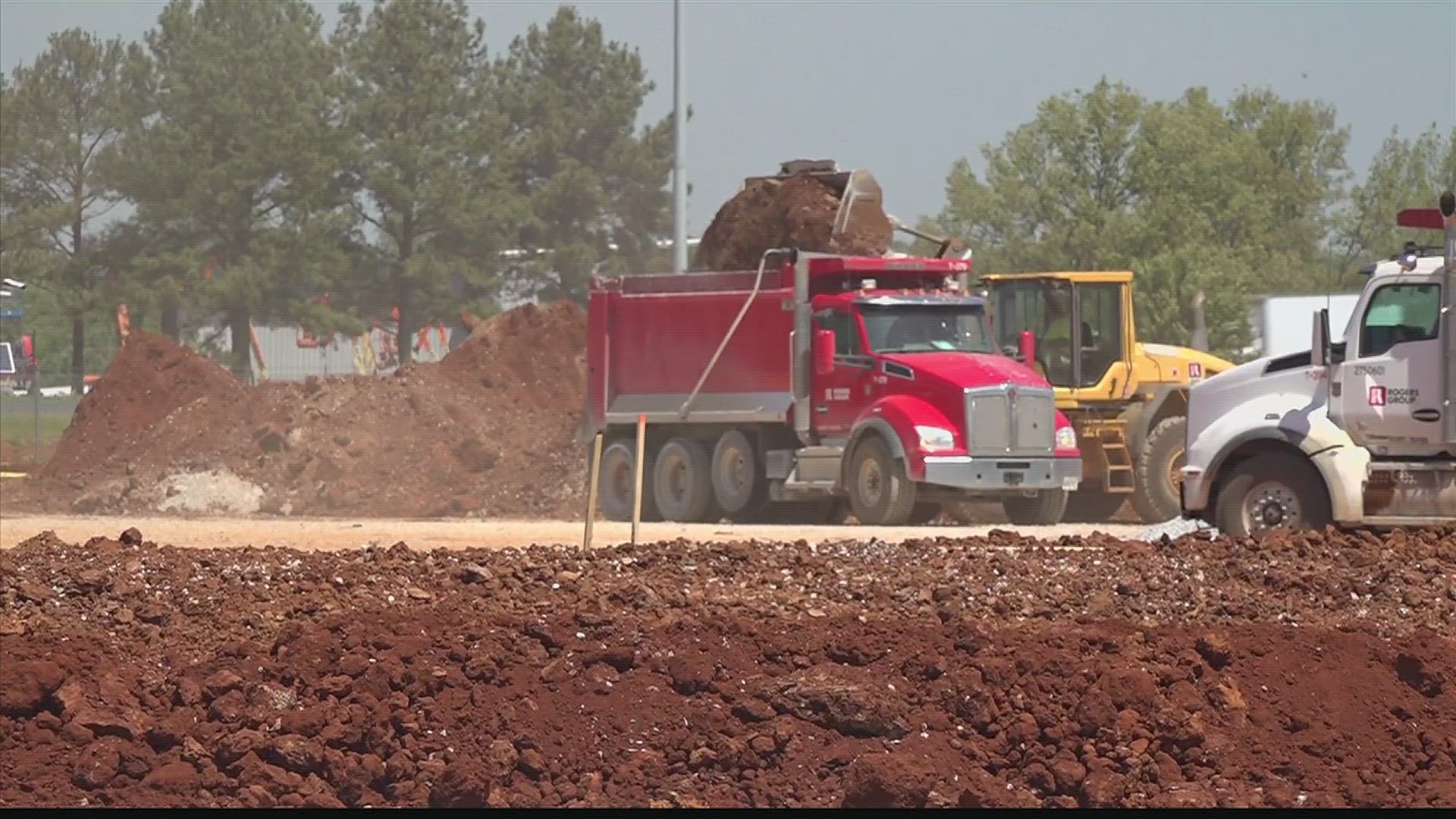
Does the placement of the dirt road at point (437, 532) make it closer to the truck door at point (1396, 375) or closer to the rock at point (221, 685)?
the truck door at point (1396, 375)

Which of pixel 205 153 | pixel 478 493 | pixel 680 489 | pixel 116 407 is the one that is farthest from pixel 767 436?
pixel 205 153

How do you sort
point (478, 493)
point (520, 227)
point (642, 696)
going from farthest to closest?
point (520, 227)
point (478, 493)
point (642, 696)

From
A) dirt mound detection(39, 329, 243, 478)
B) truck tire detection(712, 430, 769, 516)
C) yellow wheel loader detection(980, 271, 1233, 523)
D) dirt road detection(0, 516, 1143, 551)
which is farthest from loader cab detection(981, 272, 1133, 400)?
dirt mound detection(39, 329, 243, 478)

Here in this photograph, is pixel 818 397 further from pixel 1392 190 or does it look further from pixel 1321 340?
pixel 1392 190

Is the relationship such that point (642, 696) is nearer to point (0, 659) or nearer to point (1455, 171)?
point (0, 659)

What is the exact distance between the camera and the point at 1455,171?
52.8m

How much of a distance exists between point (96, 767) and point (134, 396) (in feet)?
92.0

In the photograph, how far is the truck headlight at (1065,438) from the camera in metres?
24.4

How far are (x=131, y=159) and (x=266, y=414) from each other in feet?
71.7

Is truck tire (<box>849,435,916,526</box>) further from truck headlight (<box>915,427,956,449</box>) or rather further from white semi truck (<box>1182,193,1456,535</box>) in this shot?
white semi truck (<box>1182,193,1456,535</box>)

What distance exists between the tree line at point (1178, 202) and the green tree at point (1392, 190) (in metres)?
0.04

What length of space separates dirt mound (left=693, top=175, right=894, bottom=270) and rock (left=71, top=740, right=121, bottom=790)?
17020 millimetres

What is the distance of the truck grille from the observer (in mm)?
23703

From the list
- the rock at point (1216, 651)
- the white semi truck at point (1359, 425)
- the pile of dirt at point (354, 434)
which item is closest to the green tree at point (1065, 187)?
the pile of dirt at point (354, 434)
